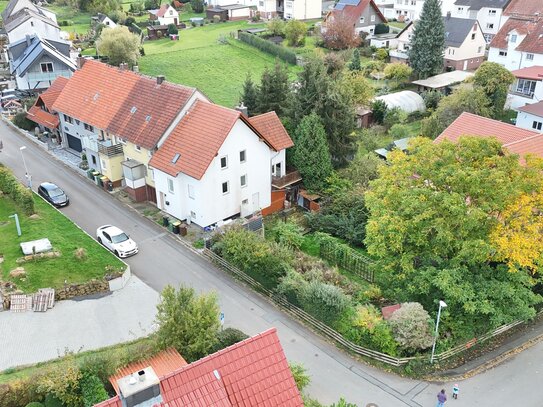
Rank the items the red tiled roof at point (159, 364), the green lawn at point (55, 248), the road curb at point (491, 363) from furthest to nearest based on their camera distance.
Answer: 1. the green lawn at point (55, 248)
2. the road curb at point (491, 363)
3. the red tiled roof at point (159, 364)

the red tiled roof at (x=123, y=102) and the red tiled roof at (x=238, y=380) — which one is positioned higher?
the red tiled roof at (x=123, y=102)

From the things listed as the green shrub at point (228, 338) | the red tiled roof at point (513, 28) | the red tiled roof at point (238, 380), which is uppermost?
the red tiled roof at point (513, 28)

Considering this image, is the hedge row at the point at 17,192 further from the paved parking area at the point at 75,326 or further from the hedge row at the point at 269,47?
the hedge row at the point at 269,47

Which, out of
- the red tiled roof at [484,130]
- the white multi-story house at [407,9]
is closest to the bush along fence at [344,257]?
the red tiled roof at [484,130]

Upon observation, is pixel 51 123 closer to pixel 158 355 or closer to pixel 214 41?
pixel 158 355

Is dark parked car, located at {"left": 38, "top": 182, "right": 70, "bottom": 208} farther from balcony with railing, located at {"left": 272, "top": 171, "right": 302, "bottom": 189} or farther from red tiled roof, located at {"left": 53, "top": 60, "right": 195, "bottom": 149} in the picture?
balcony with railing, located at {"left": 272, "top": 171, "right": 302, "bottom": 189}

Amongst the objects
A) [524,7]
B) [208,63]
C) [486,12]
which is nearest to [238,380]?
[208,63]

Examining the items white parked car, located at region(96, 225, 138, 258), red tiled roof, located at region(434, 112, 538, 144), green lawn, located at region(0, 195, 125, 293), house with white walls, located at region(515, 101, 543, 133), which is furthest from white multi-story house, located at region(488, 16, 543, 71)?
green lawn, located at region(0, 195, 125, 293)
